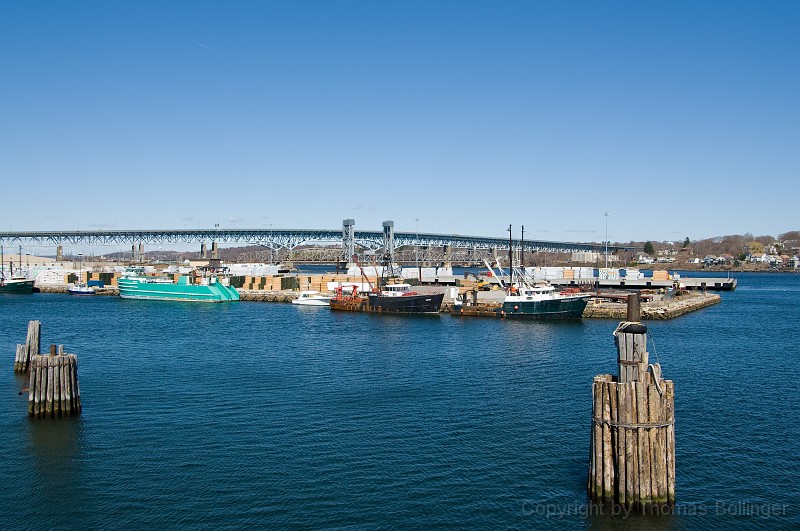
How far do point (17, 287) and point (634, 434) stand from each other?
291ft

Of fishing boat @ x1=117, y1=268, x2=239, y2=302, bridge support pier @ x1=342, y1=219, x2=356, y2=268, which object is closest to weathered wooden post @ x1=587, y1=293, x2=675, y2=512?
fishing boat @ x1=117, y1=268, x2=239, y2=302

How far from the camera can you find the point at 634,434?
40.6 feet

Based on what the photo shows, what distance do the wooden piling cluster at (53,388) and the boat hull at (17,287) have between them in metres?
73.2

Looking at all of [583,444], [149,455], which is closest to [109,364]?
[149,455]

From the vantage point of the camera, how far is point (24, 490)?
603 inches

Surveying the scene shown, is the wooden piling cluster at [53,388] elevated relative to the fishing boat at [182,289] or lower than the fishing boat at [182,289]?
lower

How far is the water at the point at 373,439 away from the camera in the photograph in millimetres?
14148

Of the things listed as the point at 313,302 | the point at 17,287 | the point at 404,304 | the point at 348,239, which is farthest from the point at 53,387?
the point at 348,239

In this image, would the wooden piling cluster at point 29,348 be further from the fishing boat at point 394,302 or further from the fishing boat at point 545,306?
the fishing boat at point 545,306

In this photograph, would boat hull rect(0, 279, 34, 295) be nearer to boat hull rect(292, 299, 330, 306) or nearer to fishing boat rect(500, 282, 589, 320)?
boat hull rect(292, 299, 330, 306)

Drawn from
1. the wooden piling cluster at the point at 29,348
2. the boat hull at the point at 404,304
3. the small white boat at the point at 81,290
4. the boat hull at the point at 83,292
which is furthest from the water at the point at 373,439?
the small white boat at the point at 81,290

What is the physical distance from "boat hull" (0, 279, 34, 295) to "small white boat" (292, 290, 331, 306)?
1447 inches

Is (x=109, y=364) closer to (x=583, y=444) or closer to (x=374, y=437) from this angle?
(x=374, y=437)

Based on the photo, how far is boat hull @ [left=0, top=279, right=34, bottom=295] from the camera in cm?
8569
